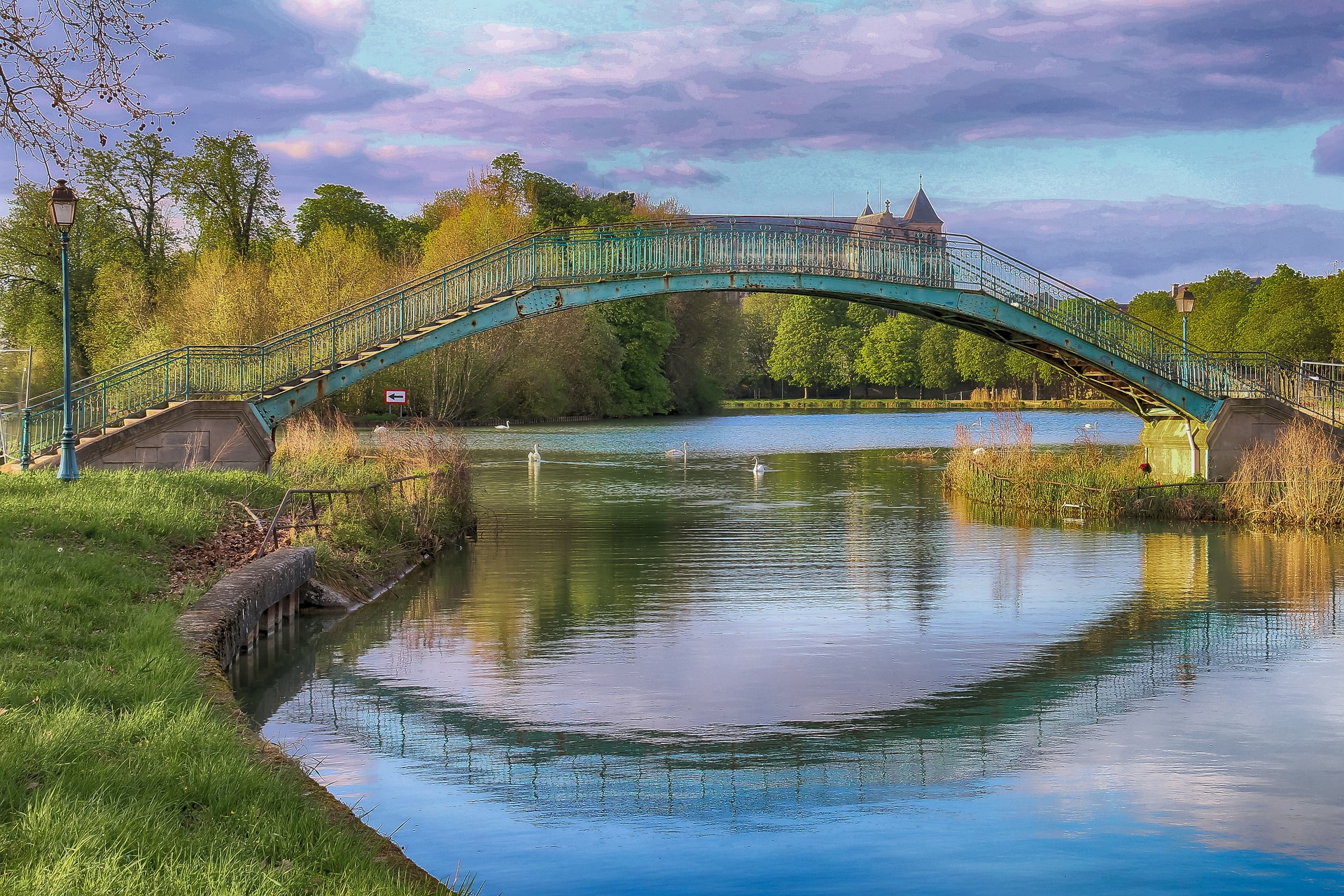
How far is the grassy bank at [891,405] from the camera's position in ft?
339

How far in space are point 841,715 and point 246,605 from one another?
604 cm

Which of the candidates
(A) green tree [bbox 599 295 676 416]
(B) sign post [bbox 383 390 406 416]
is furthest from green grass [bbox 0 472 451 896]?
(A) green tree [bbox 599 295 676 416]

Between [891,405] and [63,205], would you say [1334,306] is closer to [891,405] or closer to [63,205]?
[891,405]

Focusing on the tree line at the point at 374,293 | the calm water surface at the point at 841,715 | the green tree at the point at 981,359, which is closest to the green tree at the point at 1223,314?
the tree line at the point at 374,293

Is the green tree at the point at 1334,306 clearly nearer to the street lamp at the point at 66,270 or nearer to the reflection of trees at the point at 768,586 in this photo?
the reflection of trees at the point at 768,586

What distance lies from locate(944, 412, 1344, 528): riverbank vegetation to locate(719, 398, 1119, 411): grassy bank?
59.9 m

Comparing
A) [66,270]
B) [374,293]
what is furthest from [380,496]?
[374,293]

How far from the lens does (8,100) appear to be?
37.9ft

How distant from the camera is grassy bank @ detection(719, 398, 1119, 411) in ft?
339

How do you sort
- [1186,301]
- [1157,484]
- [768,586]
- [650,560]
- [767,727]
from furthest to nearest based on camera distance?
[1186,301] → [1157,484] → [650,560] → [768,586] → [767,727]

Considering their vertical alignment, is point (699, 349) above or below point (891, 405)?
above

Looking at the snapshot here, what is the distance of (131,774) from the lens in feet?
22.5

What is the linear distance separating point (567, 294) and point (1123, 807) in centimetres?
1947

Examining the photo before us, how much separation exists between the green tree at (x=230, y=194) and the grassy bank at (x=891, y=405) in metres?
46.7
